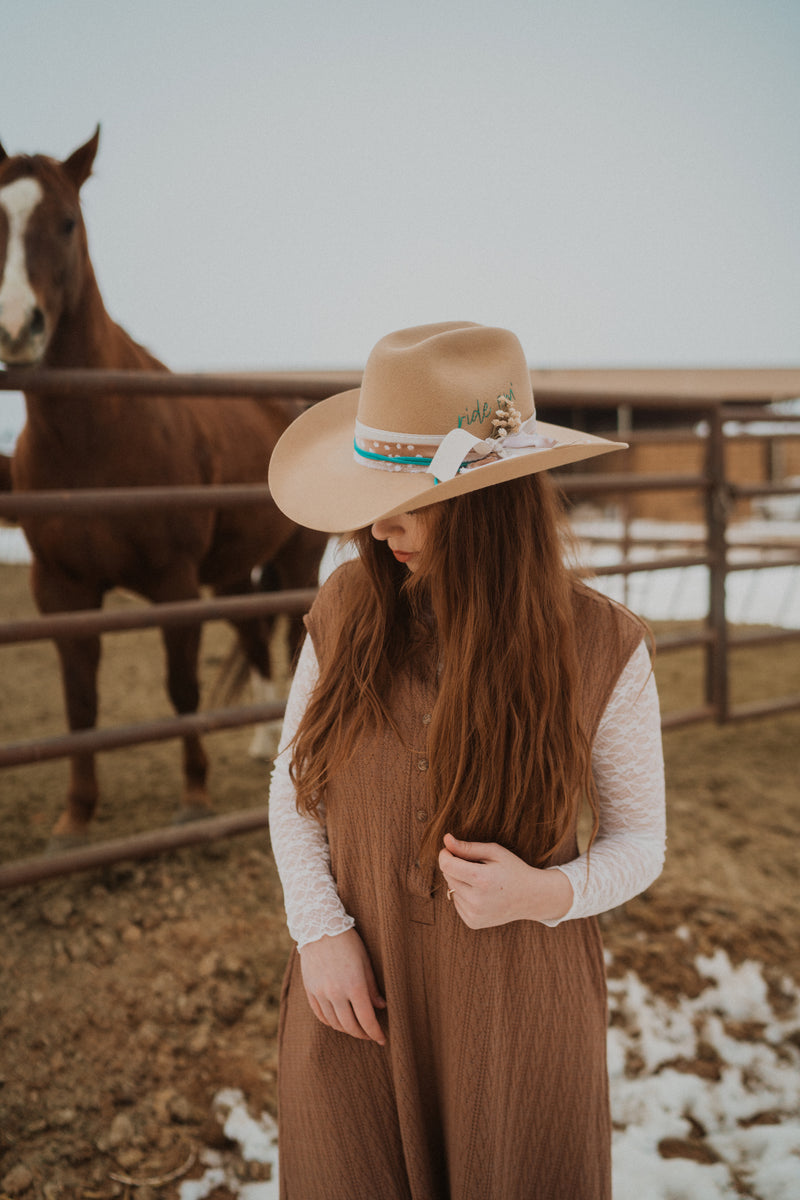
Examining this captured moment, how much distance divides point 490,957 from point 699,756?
8.28ft

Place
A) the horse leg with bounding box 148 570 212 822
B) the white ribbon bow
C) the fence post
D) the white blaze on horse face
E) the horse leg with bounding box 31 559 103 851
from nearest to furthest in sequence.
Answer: the white ribbon bow < the white blaze on horse face < the horse leg with bounding box 31 559 103 851 < the horse leg with bounding box 148 570 212 822 < the fence post

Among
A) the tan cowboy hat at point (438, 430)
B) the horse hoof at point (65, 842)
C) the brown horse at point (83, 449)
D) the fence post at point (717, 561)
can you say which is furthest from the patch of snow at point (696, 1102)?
the fence post at point (717, 561)

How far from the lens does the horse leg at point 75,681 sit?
2.29 m

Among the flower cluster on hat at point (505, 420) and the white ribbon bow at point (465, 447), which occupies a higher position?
the flower cluster on hat at point (505, 420)

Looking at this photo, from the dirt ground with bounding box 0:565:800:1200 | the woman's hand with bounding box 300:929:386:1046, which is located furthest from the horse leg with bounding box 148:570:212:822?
the woman's hand with bounding box 300:929:386:1046

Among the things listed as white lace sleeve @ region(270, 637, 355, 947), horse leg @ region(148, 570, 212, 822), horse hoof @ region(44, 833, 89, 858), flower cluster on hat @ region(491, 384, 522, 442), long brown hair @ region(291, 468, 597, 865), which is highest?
flower cluster on hat @ region(491, 384, 522, 442)

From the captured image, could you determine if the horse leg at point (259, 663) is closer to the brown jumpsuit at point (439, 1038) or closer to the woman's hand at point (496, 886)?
the brown jumpsuit at point (439, 1038)

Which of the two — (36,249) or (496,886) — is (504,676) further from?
(36,249)

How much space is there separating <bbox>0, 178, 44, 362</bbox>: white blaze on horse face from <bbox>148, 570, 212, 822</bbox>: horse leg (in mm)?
805

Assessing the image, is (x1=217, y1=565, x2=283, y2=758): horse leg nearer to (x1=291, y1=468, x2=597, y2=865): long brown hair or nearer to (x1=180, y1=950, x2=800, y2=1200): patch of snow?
(x1=180, y1=950, x2=800, y2=1200): patch of snow

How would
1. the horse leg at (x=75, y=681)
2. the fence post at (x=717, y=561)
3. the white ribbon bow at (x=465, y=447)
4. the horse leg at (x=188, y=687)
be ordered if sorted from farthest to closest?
the fence post at (x=717, y=561)
the horse leg at (x=188, y=687)
the horse leg at (x=75, y=681)
the white ribbon bow at (x=465, y=447)

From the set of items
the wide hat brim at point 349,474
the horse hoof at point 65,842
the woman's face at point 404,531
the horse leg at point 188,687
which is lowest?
the horse hoof at point 65,842

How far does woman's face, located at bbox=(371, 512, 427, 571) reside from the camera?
2.56 ft

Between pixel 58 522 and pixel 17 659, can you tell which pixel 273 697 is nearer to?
pixel 58 522
